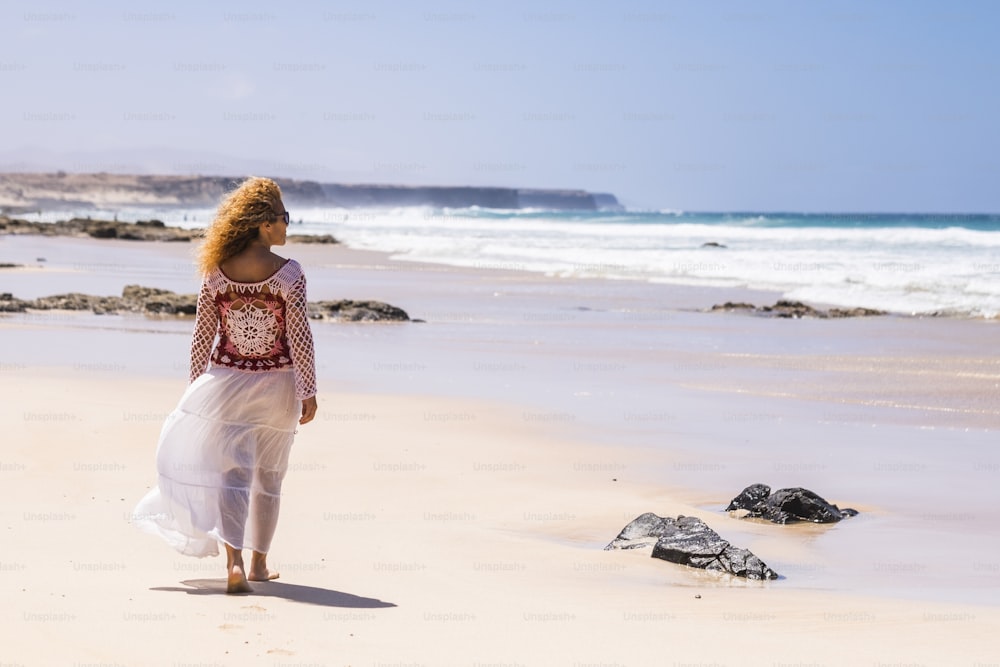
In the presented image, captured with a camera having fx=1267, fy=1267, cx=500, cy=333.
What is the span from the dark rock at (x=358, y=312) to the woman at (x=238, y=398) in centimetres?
1263

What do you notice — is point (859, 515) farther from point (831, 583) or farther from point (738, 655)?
point (738, 655)

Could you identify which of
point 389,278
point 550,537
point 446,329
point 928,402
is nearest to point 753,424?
point 928,402

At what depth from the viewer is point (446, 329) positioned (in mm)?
17312

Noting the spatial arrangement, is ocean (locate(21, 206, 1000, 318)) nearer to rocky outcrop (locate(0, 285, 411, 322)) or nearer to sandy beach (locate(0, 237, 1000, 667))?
sandy beach (locate(0, 237, 1000, 667))

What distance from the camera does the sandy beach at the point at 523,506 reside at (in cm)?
444

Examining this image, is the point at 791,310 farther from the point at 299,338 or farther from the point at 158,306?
the point at 299,338

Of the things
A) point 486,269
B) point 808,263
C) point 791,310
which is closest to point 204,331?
point 791,310

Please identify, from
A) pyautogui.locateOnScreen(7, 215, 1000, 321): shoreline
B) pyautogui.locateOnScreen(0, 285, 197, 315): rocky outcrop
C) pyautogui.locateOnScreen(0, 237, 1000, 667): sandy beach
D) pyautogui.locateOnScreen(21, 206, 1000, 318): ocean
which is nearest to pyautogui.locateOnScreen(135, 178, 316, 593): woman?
pyautogui.locateOnScreen(0, 237, 1000, 667): sandy beach

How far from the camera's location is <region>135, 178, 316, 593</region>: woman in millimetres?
4969

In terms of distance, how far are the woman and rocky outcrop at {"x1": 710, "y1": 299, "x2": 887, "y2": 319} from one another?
54.1ft

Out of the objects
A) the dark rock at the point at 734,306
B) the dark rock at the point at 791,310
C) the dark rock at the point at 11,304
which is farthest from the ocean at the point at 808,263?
the dark rock at the point at 11,304

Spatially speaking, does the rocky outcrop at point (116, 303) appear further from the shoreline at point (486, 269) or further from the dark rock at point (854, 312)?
the dark rock at point (854, 312)

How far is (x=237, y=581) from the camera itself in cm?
493

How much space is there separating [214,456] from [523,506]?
8.09 feet
